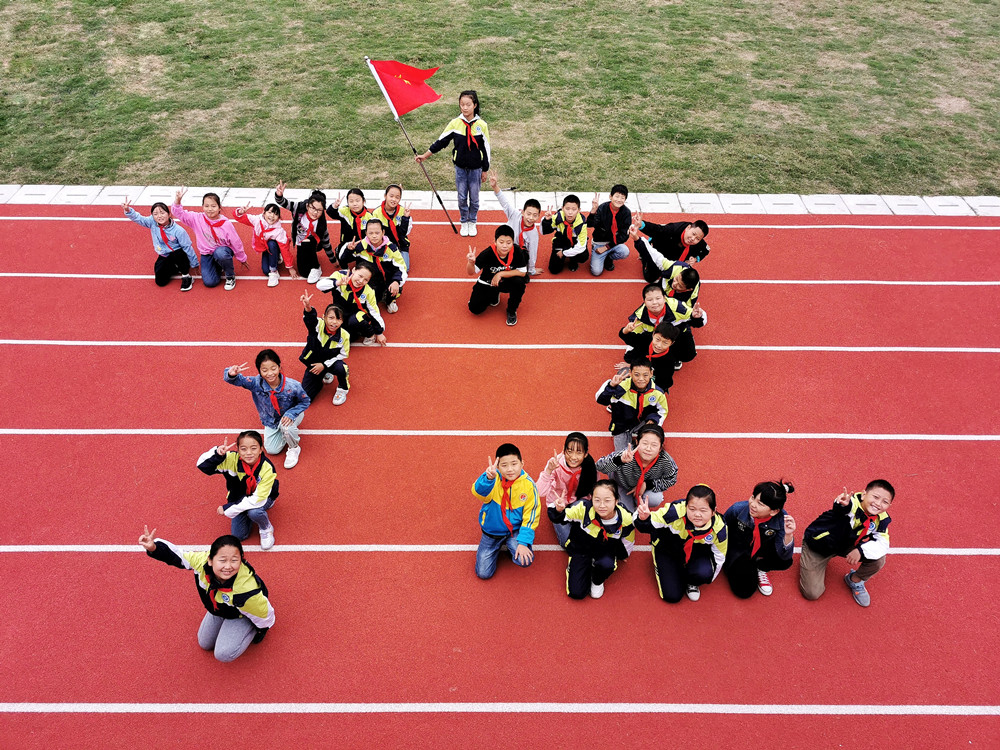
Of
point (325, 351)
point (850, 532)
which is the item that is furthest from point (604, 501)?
point (325, 351)

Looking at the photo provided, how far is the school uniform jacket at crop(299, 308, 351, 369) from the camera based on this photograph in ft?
22.2

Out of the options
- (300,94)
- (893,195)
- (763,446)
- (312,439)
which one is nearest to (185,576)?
(312,439)

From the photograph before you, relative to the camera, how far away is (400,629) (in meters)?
5.20

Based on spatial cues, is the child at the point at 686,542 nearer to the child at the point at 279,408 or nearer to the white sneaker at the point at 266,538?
the white sneaker at the point at 266,538

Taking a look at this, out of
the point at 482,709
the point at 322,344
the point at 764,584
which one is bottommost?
the point at 482,709

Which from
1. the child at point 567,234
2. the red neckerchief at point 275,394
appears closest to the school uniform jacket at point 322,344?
the red neckerchief at point 275,394

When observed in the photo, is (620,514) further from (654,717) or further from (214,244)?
(214,244)

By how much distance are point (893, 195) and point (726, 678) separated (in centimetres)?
791

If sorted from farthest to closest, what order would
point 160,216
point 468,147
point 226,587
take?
point 468,147 < point 160,216 < point 226,587

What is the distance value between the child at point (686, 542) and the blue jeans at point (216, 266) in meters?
5.55

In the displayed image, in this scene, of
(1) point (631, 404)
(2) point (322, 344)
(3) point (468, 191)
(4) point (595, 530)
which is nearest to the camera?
(4) point (595, 530)

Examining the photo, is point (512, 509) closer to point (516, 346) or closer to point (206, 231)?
point (516, 346)

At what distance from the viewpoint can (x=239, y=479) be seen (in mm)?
5500

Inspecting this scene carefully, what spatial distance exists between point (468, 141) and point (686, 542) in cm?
548
